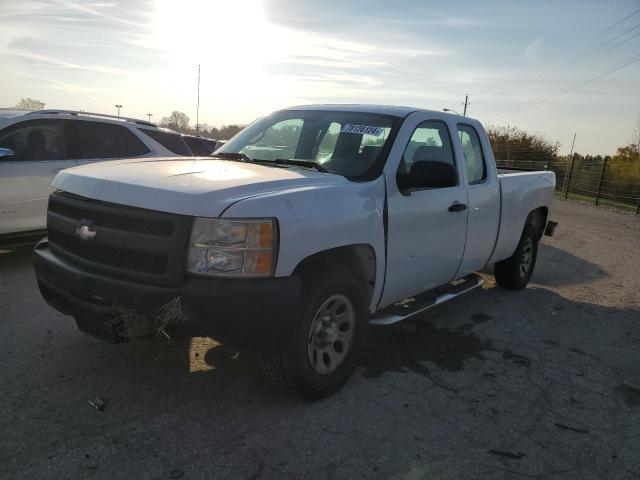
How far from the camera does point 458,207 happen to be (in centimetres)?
462

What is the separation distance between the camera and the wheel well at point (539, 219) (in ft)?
21.8

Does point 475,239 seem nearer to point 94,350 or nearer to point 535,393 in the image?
point 535,393

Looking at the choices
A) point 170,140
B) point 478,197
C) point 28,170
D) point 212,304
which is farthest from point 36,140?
point 478,197

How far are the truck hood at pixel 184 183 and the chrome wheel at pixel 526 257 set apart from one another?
387 cm

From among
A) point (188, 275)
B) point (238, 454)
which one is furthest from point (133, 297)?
point (238, 454)

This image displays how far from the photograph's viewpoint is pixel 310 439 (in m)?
3.05

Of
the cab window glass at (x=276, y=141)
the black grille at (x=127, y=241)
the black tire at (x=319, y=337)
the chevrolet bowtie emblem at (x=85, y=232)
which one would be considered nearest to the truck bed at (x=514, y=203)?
the cab window glass at (x=276, y=141)

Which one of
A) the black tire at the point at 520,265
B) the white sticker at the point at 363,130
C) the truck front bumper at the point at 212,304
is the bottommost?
the black tire at the point at 520,265

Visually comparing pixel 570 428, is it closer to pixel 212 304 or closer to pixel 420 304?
pixel 420 304

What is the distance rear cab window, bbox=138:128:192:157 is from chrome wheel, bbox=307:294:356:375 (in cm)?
505

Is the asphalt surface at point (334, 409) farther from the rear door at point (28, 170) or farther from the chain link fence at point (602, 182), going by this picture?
the chain link fence at point (602, 182)

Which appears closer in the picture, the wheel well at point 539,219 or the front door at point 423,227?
the front door at point 423,227

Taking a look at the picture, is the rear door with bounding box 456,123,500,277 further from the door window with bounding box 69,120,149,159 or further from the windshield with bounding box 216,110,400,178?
the door window with bounding box 69,120,149,159

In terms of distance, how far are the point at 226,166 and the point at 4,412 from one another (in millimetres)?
2036
